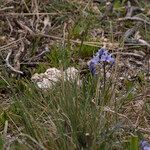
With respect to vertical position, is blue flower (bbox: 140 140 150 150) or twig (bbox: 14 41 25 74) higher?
blue flower (bbox: 140 140 150 150)

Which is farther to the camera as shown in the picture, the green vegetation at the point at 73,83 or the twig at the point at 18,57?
the twig at the point at 18,57

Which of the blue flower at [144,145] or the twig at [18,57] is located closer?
the blue flower at [144,145]

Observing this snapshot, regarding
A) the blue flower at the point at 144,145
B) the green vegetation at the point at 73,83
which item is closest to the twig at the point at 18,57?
the green vegetation at the point at 73,83

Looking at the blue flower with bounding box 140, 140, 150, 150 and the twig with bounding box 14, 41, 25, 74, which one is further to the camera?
the twig with bounding box 14, 41, 25, 74

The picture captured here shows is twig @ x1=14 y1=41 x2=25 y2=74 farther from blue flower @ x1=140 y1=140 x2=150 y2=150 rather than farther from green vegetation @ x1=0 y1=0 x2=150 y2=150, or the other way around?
blue flower @ x1=140 y1=140 x2=150 y2=150

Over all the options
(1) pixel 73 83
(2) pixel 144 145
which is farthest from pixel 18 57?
(2) pixel 144 145

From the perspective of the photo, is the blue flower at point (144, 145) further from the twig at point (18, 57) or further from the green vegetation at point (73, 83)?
the twig at point (18, 57)

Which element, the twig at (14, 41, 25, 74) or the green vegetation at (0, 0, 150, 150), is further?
the twig at (14, 41, 25, 74)

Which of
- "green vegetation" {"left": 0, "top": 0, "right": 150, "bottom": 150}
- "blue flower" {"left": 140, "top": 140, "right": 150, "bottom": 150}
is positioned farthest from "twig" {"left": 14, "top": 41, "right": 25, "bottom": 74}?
"blue flower" {"left": 140, "top": 140, "right": 150, "bottom": 150}

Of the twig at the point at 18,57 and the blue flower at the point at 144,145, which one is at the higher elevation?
the blue flower at the point at 144,145

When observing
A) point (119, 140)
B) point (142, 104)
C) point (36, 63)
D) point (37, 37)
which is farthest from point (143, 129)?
point (37, 37)

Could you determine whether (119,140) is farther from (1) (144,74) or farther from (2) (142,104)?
(1) (144,74)
